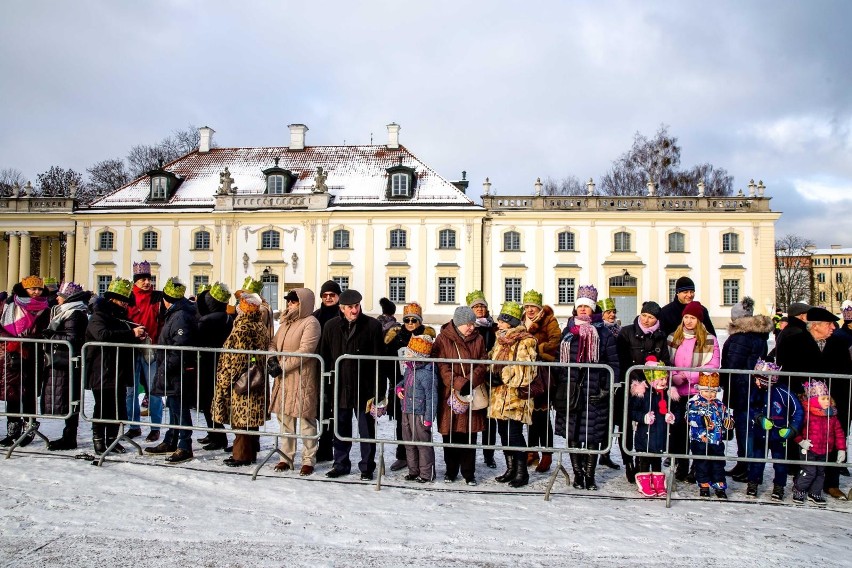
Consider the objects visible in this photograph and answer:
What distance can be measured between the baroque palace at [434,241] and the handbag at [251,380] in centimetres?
2805

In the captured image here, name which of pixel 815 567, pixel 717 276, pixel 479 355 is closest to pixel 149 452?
pixel 479 355

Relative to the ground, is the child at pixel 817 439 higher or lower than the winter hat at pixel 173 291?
lower

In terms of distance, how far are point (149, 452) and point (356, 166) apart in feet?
103

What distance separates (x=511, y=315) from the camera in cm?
604

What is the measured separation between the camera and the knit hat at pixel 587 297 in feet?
19.5

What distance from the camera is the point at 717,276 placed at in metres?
34.5

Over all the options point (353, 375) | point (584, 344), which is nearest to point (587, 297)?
point (584, 344)

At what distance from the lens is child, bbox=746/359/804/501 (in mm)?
5400

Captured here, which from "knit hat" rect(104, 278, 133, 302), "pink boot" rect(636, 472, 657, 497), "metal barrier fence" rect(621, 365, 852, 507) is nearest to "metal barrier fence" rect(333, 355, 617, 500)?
"metal barrier fence" rect(621, 365, 852, 507)

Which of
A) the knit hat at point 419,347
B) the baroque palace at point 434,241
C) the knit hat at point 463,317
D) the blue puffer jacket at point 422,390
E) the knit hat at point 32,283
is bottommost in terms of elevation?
the blue puffer jacket at point 422,390

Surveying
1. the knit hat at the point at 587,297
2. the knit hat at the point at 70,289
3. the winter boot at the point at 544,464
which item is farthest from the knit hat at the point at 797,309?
the knit hat at the point at 70,289

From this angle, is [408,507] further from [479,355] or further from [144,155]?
[144,155]

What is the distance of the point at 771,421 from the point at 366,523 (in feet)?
11.9

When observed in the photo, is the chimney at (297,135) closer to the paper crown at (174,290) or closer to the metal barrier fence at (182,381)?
the paper crown at (174,290)
